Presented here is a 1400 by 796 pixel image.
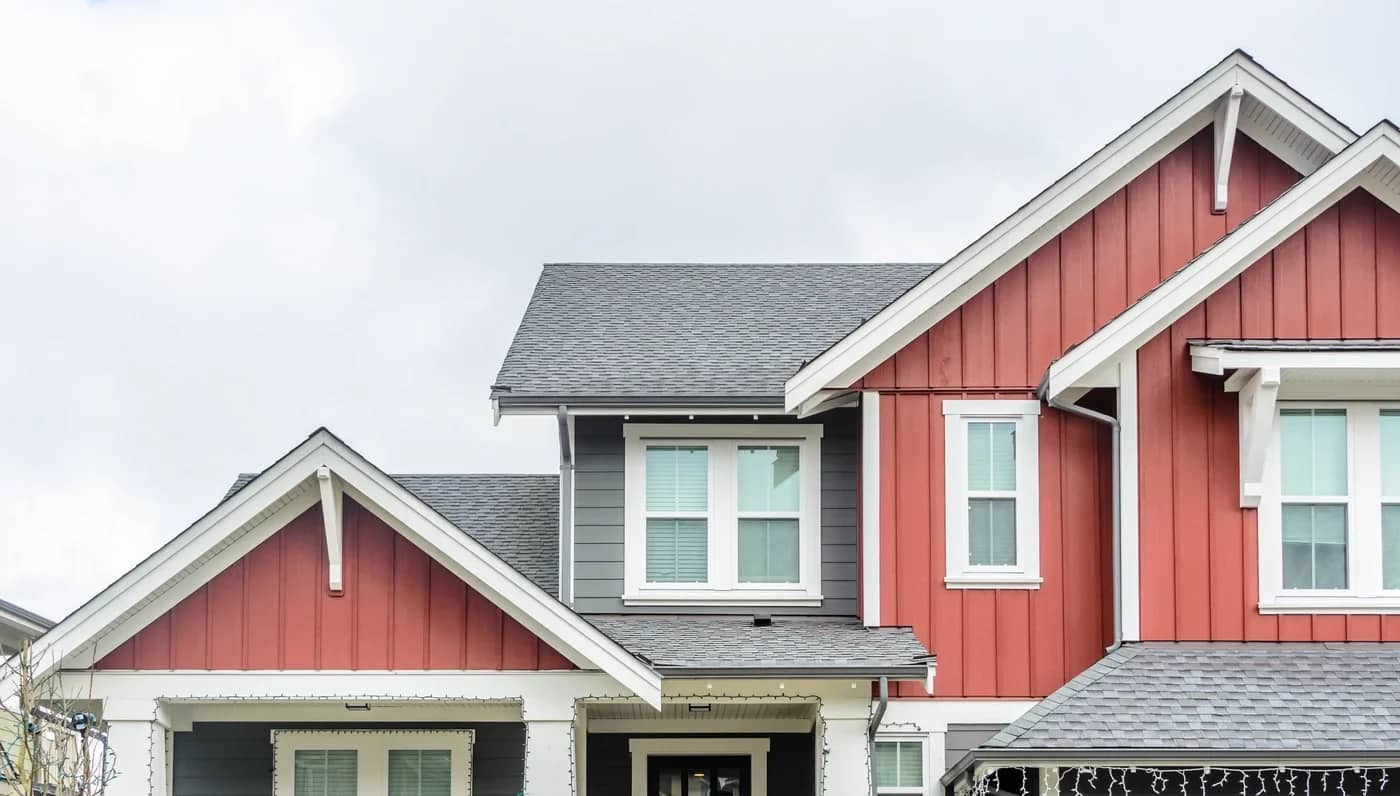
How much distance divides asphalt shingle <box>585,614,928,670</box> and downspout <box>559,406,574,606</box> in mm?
403

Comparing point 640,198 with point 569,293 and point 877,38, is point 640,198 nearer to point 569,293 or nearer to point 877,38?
point 877,38

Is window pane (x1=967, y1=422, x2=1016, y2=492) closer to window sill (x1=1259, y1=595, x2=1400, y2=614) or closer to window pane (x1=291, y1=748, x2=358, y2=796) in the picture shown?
window sill (x1=1259, y1=595, x2=1400, y2=614)

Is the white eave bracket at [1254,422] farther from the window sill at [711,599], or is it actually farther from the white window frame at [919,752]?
the window sill at [711,599]

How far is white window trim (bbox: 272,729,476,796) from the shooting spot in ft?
52.1

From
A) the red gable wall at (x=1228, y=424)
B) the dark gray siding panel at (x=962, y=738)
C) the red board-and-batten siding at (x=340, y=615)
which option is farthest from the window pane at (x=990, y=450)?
the red board-and-batten siding at (x=340, y=615)

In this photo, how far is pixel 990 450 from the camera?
1538 centimetres

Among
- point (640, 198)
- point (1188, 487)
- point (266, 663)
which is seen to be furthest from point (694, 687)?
point (640, 198)

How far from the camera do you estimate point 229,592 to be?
14.1 metres

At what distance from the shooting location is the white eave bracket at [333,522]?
13745mm

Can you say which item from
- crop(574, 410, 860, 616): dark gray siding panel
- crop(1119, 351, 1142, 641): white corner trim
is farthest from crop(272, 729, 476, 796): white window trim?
crop(1119, 351, 1142, 641): white corner trim

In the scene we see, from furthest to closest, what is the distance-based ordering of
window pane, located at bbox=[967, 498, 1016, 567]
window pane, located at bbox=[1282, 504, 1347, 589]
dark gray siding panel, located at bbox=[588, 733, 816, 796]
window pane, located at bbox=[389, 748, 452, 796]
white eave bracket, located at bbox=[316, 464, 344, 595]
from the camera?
dark gray siding panel, located at bbox=[588, 733, 816, 796]
window pane, located at bbox=[389, 748, 452, 796]
window pane, located at bbox=[967, 498, 1016, 567]
window pane, located at bbox=[1282, 504, 1347, 589]
white eave bracket, located at bbox=[316, 464, 344, 595]

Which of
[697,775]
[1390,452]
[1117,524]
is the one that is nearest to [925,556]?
[1117,524]

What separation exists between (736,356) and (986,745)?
4.73 m

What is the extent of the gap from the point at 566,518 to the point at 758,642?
2.19 meters
